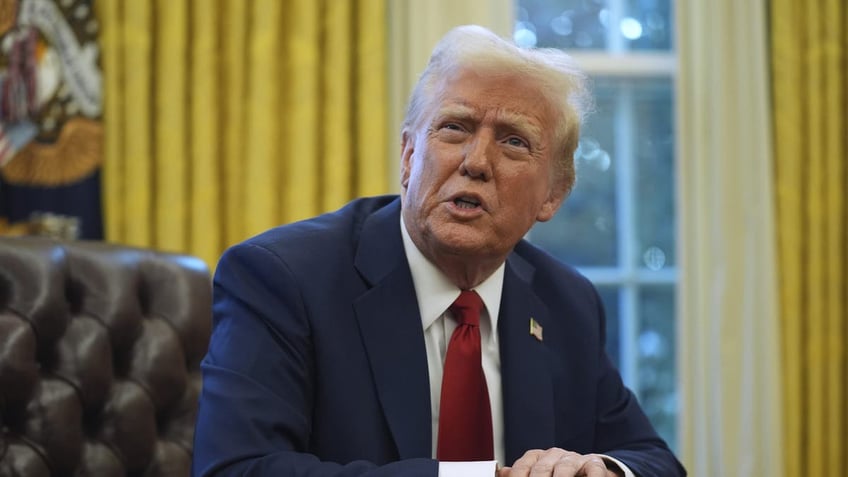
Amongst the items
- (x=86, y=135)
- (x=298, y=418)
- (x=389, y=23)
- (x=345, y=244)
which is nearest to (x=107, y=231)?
(x=86, y=135)

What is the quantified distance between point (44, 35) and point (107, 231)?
687 millimetres

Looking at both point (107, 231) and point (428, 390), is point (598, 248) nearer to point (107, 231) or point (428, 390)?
point (107, 231)

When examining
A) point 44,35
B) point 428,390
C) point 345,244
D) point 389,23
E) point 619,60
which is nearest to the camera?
point 428,390

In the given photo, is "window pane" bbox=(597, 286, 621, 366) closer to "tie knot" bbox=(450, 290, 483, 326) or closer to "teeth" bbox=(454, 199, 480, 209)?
"tie knot" bbox=(450, 290, 483, 326)

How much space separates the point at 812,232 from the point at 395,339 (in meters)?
2.74

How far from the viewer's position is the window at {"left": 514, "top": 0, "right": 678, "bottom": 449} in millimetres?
4309

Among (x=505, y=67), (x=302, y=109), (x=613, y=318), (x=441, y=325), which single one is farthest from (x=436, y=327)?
(x=613, y=318)

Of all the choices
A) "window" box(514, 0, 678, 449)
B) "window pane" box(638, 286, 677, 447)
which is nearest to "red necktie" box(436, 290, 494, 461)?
"window" box(514, 0, 678, 449)

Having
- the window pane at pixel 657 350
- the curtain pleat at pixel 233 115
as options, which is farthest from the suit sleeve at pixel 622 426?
the window pane at pixel 657 350

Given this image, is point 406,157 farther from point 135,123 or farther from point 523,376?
point 135,123

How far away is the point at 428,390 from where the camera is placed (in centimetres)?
174

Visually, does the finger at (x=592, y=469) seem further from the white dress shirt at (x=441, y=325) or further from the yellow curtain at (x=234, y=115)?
the yellow curtain at (x=234, y=115)

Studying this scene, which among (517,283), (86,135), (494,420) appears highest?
(86,135)

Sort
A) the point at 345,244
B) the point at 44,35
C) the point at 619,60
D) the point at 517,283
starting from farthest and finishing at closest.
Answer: the point at 619,60, the point at 44,35, the point at 517,283, the point at 345,244
